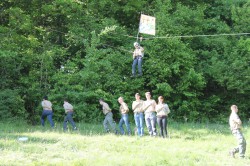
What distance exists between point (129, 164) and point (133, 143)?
300 centimetres

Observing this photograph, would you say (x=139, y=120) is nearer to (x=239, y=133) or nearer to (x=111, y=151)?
(x=111, y=151)

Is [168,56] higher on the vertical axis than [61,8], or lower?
lower

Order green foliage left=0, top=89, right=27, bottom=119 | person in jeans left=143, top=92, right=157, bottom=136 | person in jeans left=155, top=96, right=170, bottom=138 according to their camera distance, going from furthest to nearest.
Answer: green foliage left=0, top=89, right=27, bottom=119 → person in jeans left=143, top=92, right=157, bottom=136 → person in jeans left=155, top=96, right=170, bottom=138

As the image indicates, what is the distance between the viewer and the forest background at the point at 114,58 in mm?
23172

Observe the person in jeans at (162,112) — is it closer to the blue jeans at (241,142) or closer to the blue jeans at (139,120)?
the blue jeans at (139,120)

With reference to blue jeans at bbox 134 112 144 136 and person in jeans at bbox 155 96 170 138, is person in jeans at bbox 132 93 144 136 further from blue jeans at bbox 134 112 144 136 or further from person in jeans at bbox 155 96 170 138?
person in jeans at bbox 155 96 170 138

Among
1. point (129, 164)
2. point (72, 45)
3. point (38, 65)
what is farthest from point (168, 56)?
point (129, 164)

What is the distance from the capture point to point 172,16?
1046 inches

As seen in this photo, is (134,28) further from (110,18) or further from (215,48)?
(215,48)

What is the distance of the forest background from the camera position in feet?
76.0

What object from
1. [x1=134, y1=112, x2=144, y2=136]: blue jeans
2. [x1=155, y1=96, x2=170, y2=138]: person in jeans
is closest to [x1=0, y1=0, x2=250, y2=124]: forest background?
[x1=134, y1=112, x2=144, y2=136]: blue jeans

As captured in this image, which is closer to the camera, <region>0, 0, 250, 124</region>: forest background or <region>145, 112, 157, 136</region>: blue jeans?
<region>145, 112, 157, 136</region>: blue jeans

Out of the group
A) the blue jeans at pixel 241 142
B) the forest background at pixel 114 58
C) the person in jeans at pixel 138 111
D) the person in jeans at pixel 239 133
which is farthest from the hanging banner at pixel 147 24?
the blue jeans at pixel 241 142

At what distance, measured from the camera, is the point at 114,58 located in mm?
24891
